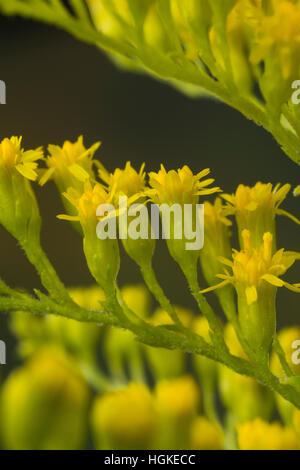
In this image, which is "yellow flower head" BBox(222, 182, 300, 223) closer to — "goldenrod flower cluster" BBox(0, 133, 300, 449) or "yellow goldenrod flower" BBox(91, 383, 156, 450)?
"goldenrod flower cluster" BBox(0, 133, 300, 449)

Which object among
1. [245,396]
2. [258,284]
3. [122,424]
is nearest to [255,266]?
[258,284]

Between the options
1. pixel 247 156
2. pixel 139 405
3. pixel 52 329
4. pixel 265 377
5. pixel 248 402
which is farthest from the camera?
pixel 247 156

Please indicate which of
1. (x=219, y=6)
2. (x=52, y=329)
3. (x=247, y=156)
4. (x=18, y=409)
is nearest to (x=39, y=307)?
(x=18, y=409)

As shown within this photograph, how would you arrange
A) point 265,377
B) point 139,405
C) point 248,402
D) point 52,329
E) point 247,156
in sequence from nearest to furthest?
point 265,377, point 139,405, point 248,402, point 52,329, point 247,156

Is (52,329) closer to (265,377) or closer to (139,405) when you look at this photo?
(139,405)

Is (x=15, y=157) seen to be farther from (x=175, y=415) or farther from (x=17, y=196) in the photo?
(x=175, y=415)

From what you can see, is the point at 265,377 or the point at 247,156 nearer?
the point at 265,377

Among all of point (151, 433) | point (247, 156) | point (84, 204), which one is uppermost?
point (247, 156)
